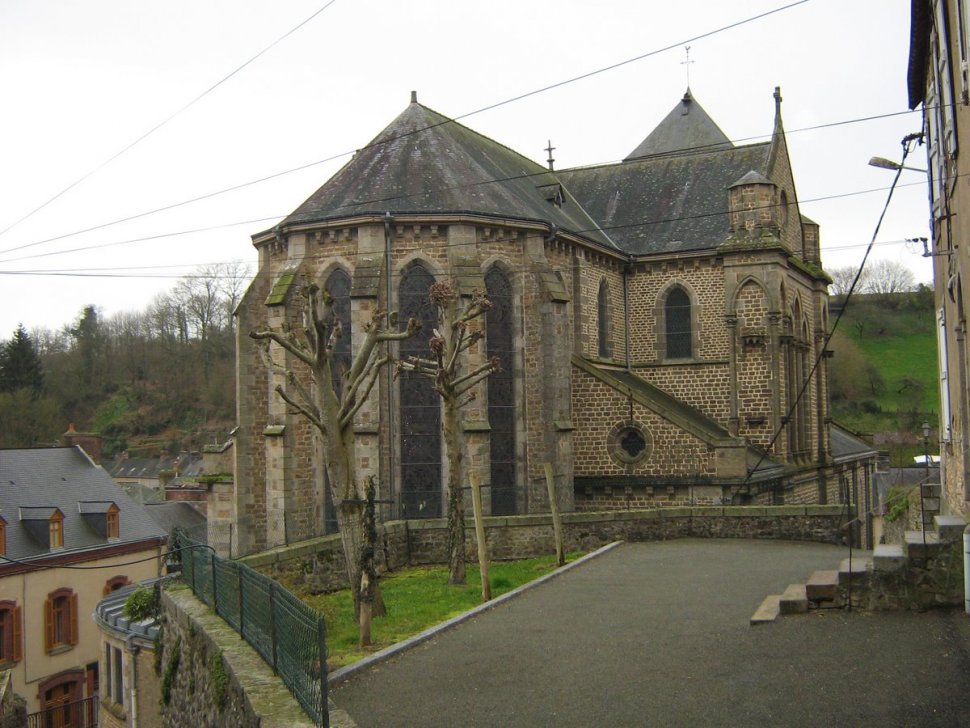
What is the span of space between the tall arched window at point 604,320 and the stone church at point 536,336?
65 mm

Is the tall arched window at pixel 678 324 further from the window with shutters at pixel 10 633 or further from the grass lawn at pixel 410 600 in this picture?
the window with shutters at pixel 10 633

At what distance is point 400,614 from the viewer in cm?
1394

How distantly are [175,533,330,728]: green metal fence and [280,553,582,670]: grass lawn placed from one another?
1271 millimetres

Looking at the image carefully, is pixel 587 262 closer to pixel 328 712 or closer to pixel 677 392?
pixel 677 392

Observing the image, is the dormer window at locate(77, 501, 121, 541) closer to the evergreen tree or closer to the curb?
the curb

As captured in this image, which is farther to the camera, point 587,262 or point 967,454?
point 587,262

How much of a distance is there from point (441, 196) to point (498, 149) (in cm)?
742

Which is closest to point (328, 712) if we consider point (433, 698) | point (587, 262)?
point (433, 698)

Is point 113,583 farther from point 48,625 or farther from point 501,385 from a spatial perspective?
point 501,385

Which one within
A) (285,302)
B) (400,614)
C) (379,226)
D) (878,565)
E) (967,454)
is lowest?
(400,614)

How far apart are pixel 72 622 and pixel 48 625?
1.12 meters

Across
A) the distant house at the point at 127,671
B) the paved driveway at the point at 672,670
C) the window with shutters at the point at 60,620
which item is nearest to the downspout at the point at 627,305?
the distant house at the point at 127,671

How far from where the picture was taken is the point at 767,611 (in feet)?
35.7

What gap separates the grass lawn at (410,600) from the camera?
1222cm
